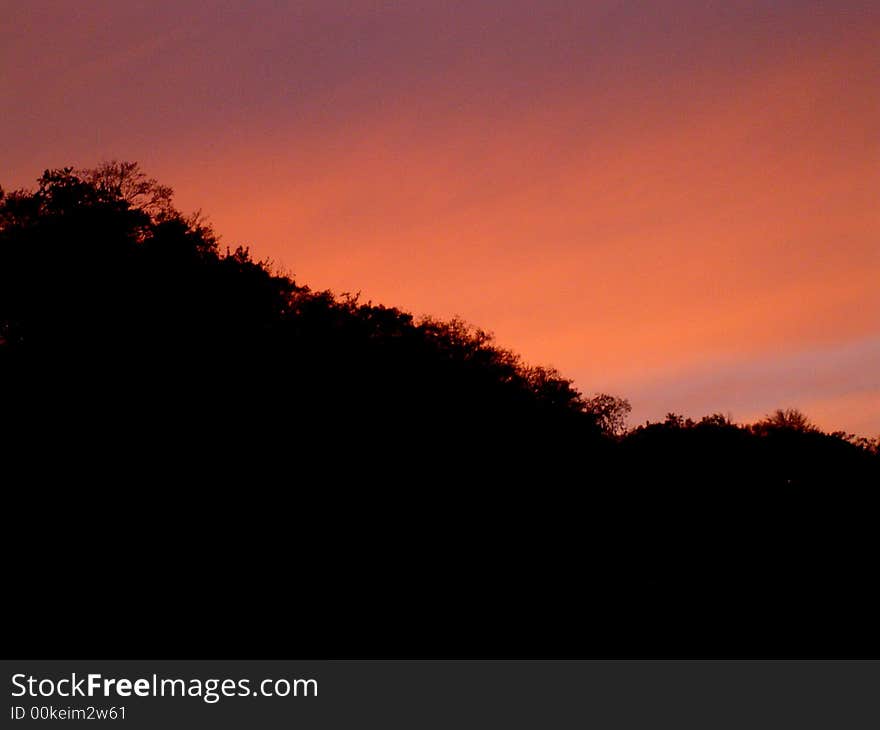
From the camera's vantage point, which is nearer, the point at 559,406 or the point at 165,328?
the point at 165,328

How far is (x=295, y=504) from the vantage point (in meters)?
23.9

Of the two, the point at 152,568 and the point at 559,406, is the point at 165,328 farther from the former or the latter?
Answer: the point at 559,406

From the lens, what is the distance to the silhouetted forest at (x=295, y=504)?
61.2 ft

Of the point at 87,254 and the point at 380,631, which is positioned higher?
the point at 87,254

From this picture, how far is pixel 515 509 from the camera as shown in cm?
3028

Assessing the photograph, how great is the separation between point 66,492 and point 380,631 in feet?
34.4

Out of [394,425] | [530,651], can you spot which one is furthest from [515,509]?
[530,651]

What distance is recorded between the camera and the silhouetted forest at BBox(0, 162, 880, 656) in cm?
1864
